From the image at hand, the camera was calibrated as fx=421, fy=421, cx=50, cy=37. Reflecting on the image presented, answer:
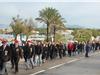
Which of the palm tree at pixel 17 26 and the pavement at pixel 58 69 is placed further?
the palm tree at pixel 17 26

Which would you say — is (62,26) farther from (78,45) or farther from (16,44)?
(16,44)

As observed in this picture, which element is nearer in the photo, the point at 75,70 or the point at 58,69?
the point at 75,70

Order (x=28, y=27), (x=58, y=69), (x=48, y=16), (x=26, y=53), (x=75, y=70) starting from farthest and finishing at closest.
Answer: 1. (x=28, y=27)
2. (x=48, y=16)
3. (x=58, y=69)
4. (x=75, y=70)
5. (x=26, y=53)

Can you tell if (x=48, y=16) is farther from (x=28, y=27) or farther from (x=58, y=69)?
(x=58, y=69)

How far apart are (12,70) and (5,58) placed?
399cm

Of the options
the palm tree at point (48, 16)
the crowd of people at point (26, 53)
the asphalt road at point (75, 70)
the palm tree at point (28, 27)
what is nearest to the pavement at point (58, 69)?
the asphalt road at point (75, 70)

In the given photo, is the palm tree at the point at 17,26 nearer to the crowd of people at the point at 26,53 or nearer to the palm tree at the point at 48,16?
the palm tree at the point at 48,16

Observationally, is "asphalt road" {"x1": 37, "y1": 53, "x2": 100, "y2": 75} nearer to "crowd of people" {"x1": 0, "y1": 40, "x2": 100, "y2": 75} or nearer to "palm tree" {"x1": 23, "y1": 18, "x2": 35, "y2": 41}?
"crowd of people" {"x1": 0, "y1": 40, "x2": 100, "y2": 75}

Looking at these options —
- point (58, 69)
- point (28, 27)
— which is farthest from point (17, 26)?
point (58, 69)

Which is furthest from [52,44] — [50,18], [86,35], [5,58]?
[86,35]

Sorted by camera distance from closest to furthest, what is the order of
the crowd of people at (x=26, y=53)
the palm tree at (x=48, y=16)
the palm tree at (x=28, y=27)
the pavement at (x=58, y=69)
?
the crowd of people at (x=26, y=53)
the pavement at (x=58, y=69)
the palm tree at (x=48, y=16)
the palm tree at (x=28, y=27)

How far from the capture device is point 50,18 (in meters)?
78.2

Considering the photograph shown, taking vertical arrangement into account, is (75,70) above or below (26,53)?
below

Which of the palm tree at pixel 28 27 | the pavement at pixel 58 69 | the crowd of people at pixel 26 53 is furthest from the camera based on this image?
the palm tree at pixel 28 27
